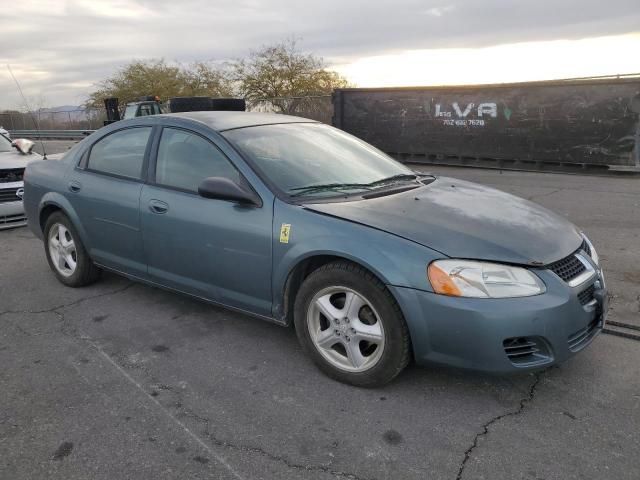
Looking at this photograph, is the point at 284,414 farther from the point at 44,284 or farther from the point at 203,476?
the point at 44,284

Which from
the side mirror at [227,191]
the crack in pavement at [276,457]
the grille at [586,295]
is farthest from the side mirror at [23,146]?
the grille at [586,295]

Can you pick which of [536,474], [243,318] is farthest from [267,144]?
[536,474]

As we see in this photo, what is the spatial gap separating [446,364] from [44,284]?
12.8 ft

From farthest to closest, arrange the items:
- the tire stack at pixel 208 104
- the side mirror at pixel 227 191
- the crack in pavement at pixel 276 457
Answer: the tire stack at pixel 208 104, the side mirror at pixel 227 191, the crack in pavement at pixel 276 457

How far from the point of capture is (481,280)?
107 inches

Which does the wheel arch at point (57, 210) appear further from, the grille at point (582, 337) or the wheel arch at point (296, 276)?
the grille at point (582, 337)

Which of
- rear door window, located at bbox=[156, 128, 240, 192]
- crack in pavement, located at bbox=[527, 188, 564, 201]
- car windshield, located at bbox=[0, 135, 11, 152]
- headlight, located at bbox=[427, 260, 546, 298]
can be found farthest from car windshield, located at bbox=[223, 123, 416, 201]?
car windshield, located at bbox=[0, 135, 11, 152]

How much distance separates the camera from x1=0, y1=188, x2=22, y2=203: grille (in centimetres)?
716

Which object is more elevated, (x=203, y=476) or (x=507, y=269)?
(x=507, y=269)

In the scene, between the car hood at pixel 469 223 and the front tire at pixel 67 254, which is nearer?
the car hood at pixel 469 223

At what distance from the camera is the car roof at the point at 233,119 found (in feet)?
12.7

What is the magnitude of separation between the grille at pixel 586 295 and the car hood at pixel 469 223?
0.73 feet

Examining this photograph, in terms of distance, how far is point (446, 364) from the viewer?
282 centimetres

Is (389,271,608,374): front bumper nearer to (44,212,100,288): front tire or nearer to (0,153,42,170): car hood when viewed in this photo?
(44,212,100,288): front tire
